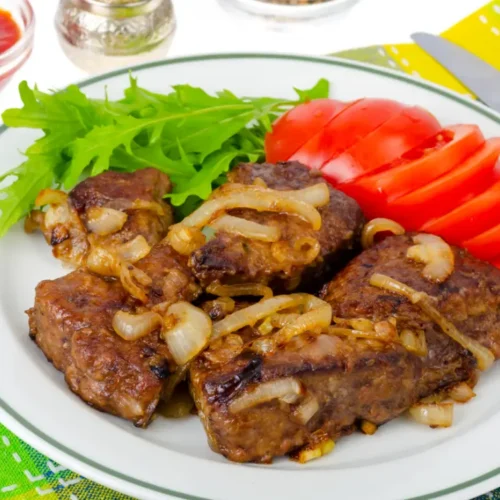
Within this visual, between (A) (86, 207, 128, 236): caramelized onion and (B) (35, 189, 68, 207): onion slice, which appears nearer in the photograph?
(A) (86, 207, 128, 236): caramelized onion

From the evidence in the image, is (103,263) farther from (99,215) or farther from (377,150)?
(377,150)

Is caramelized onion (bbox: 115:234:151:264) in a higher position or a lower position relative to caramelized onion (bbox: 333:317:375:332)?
lower

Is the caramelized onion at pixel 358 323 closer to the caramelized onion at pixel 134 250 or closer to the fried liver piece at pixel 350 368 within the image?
the fried liver piece at pixel 350 368

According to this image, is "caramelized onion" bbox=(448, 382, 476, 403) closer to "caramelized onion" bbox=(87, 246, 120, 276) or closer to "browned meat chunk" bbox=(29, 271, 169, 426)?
"browned meat chunk" bbox=(29, 271, 169, 426)

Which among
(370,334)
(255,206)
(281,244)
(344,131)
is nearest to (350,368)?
(370,334)

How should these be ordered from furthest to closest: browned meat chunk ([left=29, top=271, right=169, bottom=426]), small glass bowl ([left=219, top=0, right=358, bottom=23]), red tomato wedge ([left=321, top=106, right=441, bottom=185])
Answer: small glass bowl ([left=219, top=0, right=358, bottom=23])
red tomato wedge ([left=321, top=106, right=441, bottom=185])
browned meat chunk ([left=29, top=271, right=169, bottom=426])

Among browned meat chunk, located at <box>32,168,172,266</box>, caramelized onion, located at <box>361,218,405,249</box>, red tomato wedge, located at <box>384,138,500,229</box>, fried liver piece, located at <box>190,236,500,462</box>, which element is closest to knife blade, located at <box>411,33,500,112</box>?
red tomato wedge, located at <box>384,138,500,229</box>

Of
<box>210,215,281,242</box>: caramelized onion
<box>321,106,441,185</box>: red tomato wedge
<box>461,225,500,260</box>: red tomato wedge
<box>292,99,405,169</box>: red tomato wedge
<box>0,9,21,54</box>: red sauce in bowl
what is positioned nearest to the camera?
<box>210,215,281,242</box>: caramelized onion
